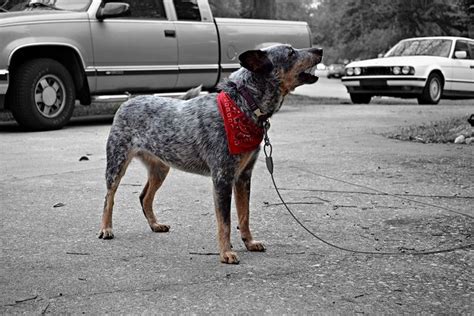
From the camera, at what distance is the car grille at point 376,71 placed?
16172 millimetres

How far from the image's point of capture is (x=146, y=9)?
11.6 metres

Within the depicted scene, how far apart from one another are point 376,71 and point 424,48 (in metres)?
1.78

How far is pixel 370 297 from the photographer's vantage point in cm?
338

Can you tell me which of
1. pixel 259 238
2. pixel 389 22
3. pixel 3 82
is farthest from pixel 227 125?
pixel 389 22

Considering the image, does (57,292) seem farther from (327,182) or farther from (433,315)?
(327,182)

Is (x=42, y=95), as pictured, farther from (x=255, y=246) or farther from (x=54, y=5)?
(x=255, y=246)

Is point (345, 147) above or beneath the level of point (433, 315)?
beneath

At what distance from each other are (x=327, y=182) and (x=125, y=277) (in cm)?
304

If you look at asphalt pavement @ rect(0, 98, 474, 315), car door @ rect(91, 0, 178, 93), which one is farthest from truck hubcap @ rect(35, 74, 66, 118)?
asphalt pavement @ rect(0, 98, 474, 315)

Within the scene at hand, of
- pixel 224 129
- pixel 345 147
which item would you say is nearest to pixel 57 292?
pixel 224 129

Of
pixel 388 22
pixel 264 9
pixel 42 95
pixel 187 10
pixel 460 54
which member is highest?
pixel 187 10

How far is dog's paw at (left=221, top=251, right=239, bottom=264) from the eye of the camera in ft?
13.1

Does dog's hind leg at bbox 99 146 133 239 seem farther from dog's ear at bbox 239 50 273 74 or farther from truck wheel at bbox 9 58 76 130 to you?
truck wheel at bbox 9 58 76 130

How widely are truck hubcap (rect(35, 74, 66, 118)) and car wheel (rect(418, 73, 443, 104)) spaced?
29.5ft
